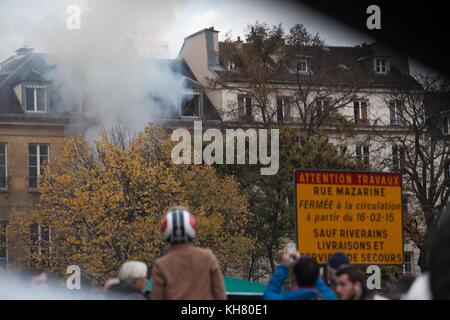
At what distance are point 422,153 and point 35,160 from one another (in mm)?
22327

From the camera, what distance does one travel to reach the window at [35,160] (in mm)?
55625

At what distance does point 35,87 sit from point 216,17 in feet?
42.3

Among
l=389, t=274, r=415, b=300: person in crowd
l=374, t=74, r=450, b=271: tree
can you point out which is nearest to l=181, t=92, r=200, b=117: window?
l=374, t=74, r=450, b=271: tree

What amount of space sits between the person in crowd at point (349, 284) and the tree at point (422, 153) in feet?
118

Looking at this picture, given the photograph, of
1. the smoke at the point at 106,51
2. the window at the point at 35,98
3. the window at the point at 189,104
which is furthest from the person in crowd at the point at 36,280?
the window at the point at 35,98

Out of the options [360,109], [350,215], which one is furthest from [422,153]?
[350,215]

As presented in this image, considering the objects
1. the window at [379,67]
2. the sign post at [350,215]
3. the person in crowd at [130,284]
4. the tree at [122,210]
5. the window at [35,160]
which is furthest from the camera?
the window at [35,160]

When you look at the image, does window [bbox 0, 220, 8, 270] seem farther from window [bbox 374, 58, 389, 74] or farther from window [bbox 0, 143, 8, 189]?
window [bbox 374, 58, 389, 74]

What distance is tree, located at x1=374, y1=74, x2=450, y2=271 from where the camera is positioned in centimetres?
4353

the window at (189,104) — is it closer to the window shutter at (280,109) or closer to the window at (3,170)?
the window at (3,170)

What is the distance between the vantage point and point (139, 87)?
64.2m

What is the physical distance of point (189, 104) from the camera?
61906 mm
